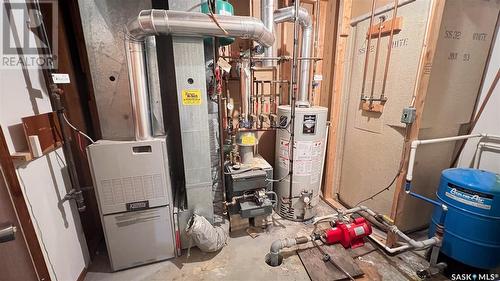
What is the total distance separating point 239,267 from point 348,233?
1.06 metres

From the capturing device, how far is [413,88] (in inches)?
68.4

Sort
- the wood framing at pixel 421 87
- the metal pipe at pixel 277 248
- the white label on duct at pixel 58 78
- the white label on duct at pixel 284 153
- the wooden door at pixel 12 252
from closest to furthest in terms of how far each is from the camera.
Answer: the wooden door at pixel 12 252 < the white label on duct at pixel 58 78 < the wood framing at pixel 421 87 < the metal pipe at pixel 277 248 < the white label on duct at pixel 284 153

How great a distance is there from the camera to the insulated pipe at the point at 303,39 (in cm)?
213

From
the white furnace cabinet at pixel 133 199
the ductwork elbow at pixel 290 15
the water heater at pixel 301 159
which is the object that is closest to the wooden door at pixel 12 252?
the white furnace cabinet at pixel 133 199

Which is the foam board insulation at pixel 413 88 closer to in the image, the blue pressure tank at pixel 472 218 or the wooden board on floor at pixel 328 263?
the blue pressure tank at pixel 472 218

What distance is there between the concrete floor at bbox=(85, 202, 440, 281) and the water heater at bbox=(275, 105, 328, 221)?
546mm

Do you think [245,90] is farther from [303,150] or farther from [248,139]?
[303,150]

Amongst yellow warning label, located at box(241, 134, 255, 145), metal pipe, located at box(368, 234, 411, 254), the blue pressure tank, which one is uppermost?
yellow warning label, located at box(241, 134, 255, 145)

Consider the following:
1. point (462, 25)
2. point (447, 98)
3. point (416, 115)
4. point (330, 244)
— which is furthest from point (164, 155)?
point (462, 25)

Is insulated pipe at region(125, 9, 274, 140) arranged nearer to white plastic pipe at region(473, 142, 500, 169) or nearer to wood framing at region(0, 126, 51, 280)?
wood framing at region(0, 126, 51, 280)

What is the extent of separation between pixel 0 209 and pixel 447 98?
122 inches

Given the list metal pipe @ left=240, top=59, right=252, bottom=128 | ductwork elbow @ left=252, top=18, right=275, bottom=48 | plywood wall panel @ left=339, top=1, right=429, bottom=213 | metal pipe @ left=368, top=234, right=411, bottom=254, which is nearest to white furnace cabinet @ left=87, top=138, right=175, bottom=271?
metal pipe @ left=240, top=59, right=252, bottom=128

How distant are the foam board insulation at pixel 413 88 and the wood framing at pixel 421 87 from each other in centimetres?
8

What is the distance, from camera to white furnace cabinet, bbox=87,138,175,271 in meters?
1.54
